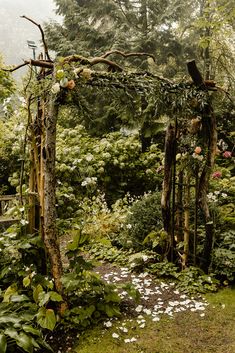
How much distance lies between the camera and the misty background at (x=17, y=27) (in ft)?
197

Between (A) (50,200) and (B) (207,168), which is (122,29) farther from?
(A) (50,200)

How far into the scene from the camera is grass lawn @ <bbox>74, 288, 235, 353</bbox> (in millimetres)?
2678

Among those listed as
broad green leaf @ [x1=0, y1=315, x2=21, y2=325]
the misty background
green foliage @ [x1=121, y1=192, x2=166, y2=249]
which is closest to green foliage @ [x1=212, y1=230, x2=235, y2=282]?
green foliage @ [x1=121, y1=192, x2=166, y2=249]

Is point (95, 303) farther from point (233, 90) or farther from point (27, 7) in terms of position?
point (27, 7)

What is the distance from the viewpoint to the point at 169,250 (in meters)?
4.23

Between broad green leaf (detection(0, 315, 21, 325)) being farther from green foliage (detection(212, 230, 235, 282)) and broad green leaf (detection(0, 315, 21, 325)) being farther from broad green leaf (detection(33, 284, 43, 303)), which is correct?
green foliage (detection(212, 230, 235, 282))

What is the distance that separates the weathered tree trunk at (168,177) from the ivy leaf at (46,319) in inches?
78.1

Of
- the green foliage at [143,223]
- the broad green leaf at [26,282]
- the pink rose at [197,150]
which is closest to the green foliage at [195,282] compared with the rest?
the green foliage at [143,223]

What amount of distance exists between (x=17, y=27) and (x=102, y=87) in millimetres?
80639

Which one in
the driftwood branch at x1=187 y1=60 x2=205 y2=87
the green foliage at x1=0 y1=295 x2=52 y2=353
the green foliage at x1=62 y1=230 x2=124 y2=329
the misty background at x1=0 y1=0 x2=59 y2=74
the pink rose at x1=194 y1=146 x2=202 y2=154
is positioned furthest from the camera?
the misty background at x1=0 y1=0 x2=59 y2=74

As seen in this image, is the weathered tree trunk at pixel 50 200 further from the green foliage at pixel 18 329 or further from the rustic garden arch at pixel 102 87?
the green foliage at pixel 18 329

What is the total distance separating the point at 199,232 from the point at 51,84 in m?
2.71

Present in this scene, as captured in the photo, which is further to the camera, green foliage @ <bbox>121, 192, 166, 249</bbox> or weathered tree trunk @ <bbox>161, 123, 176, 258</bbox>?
green foliage @ <bbox>121, 192, 166, 249</bbox>

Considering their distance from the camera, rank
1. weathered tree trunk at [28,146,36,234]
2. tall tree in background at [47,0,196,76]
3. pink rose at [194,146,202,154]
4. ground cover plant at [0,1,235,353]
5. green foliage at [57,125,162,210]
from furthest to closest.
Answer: tall tree in background at [47,0,196,76] < green foliage at [57,125,162,210] < pink rose at [194,146,202,154] < weathered tree trunk at [28,146,36,234] < ground cover plant at [0,1,235,353]
